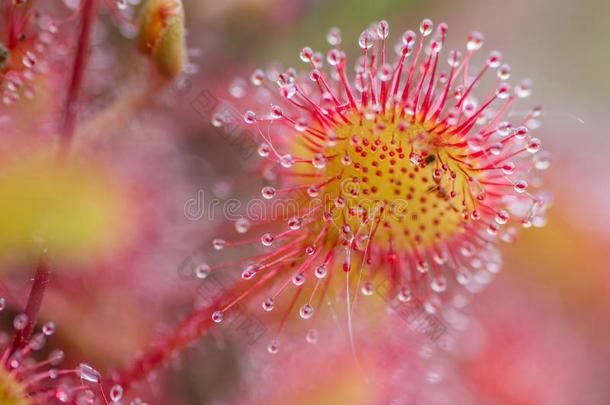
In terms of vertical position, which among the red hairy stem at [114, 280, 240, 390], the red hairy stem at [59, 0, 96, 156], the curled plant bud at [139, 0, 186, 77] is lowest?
the red hairy stem at [114, 280, 240, 390]

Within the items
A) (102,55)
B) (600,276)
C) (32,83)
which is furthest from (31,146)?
(600,276)

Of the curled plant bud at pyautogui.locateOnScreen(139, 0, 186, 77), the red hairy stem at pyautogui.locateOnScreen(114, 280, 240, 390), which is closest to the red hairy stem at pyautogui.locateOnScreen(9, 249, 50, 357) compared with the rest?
the red hairy stem at pyautogui.locateOnScreen(114, 280, 240, 390)

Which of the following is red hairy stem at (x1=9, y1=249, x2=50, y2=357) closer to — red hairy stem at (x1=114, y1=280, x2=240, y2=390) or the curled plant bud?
red hairy stem at (x1=114, y1=280, x2=240, y2=390)

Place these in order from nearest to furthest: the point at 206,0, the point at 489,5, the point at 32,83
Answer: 1. the point at 32,83
2. the point at 206,0
3. the point at 489,5

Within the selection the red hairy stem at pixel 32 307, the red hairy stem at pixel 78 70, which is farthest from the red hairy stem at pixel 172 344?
the red hairy stem at pixel 78 70

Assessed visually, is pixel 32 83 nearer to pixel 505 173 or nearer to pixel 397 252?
pixel 397 252

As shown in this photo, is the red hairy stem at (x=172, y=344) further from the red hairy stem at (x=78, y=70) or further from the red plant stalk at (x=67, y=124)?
the red hairy stem at (x=78, y=70)
